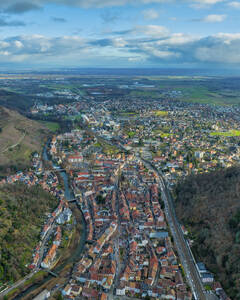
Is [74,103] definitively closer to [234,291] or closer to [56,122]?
[56,122]

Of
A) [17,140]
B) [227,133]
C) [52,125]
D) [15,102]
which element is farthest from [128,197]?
[15,102]

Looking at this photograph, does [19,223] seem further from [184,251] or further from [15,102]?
[15,102]

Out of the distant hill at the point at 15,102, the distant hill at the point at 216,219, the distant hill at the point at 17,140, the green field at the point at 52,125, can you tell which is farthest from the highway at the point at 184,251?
the distant hill at the point at 15,102

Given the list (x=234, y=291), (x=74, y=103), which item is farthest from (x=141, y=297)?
(x=74, y=103)

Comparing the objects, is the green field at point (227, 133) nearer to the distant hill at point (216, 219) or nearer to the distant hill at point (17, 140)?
the distant hill at point (216, 219)

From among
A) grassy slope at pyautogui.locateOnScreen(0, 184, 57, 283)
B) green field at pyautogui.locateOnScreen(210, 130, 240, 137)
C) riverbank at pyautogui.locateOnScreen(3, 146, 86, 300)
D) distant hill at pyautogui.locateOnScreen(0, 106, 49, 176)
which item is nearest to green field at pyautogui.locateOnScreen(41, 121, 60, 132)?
distant hill at pyautogui.locateOnScreen(0, 106, 49, 176)

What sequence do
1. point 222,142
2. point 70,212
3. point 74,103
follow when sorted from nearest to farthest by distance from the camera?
1. point 70,212
2. point 222,142
3. point 74,103

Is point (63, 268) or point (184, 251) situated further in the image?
point (184, 251)
